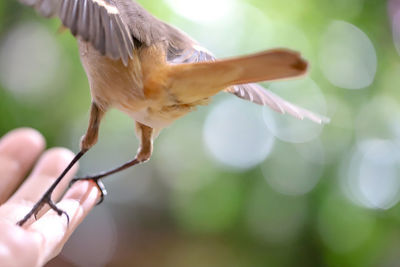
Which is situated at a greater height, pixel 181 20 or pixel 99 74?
pixel 99 74

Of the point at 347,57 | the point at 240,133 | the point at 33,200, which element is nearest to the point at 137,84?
the point at 33,200

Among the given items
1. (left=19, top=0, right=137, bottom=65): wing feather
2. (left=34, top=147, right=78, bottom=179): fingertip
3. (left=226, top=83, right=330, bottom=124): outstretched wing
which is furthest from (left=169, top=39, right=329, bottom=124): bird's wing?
(left=34, top=147, right=78, bottom=179): fingertip

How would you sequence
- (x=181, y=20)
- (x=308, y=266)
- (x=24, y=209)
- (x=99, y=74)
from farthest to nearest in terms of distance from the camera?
(x=308, y=266) < (x=181, y=20) < (x=24, y=209) < (x=99, y=74)

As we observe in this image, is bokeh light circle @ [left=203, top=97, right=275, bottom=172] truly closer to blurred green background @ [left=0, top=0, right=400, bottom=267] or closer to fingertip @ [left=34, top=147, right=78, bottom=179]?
blurred green background @ [left=0, top=0, right=400, bottom=267]

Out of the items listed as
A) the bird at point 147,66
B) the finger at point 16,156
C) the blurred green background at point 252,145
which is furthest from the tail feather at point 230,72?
the blurred green background at point 252,145

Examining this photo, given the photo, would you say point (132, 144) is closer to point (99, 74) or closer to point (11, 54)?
point (11, 54)

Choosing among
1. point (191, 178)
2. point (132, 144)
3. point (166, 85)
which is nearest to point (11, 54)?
point (132, 144)
